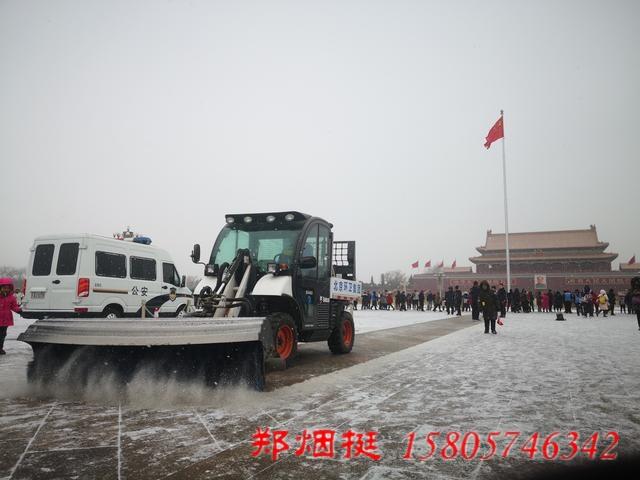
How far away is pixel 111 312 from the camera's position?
32.5ft

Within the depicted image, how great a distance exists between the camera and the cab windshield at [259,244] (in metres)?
6.87

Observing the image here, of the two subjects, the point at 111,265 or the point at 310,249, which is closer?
the point at 310,249

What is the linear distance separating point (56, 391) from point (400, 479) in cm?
420

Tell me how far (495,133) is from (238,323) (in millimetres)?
30420

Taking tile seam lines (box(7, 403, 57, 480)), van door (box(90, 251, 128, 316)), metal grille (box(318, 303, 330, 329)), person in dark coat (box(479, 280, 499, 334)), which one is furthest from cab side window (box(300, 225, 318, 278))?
person in dark coat (box(479, 280, 499, 334))

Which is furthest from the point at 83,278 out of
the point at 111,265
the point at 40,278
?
the point at 40,278

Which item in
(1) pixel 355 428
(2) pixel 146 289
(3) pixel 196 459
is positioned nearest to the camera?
(3) pixel 196 459

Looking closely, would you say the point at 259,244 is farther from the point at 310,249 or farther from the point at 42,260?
the point at 42,260

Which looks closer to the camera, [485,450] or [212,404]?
[485,450]

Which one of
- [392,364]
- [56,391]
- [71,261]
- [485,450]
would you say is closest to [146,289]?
[71,261]

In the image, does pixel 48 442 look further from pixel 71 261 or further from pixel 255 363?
pixel 71 261

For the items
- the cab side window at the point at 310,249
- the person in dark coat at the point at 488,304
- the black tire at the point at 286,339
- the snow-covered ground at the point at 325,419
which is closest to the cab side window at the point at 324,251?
the cab side window at the point at 310,249

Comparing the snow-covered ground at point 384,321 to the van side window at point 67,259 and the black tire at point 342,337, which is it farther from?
the van side window at point 67,259

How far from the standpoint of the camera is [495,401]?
14.6 feet
